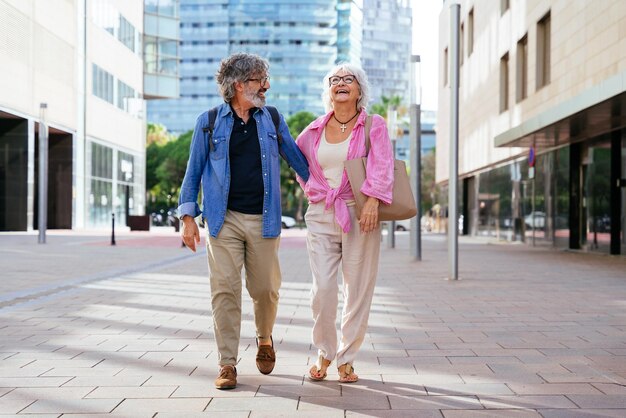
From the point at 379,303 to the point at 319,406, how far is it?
4919 mm

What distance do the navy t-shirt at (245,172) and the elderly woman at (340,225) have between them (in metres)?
0.31

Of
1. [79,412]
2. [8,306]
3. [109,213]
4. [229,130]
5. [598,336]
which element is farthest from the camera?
[109,213]

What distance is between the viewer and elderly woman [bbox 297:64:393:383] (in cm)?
485

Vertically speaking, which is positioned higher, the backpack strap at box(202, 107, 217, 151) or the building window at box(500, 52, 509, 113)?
the building window at box(500, 52, 509, 113)

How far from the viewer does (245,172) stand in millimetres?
4836

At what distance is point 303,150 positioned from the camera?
5.05 metres

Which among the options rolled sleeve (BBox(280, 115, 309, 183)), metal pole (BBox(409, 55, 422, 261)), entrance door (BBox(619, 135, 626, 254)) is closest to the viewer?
rolled sleeve (BBox(280, 115, 309, 183))

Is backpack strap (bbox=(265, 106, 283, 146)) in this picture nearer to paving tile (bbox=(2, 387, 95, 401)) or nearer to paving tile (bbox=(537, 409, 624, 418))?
paving tile (bbox=(2, 387, 95, 401))

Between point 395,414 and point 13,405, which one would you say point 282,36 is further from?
point 395,414

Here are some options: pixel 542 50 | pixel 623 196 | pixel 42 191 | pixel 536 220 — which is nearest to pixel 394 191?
pixel 623 196

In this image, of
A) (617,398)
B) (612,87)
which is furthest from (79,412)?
(612,87)

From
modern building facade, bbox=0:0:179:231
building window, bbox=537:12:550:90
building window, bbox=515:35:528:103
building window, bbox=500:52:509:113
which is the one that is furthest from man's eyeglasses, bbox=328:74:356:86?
building window, bbox=500:52:509:113

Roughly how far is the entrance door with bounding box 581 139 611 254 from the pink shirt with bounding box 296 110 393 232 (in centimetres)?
1619

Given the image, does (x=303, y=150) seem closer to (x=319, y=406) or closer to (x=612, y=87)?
(x=319, y=406)
